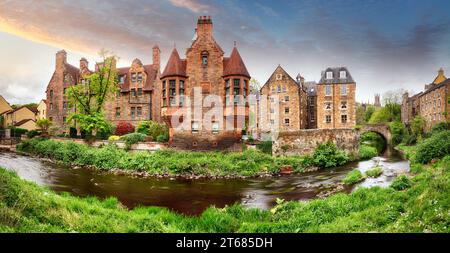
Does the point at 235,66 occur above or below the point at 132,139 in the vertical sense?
above

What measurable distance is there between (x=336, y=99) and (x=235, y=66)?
1975cm

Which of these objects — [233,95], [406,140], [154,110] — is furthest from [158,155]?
[406,140]

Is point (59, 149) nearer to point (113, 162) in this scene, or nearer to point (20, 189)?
point (113, 162)

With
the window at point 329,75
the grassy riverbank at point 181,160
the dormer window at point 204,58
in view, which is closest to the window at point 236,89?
the dormer window at point 204,58

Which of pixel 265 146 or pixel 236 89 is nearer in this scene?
pixel 236 89

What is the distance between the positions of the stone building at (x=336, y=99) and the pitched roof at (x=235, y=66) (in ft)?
60.0

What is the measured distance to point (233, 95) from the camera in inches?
810

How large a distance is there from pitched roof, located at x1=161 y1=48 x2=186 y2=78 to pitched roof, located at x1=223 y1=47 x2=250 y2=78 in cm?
354

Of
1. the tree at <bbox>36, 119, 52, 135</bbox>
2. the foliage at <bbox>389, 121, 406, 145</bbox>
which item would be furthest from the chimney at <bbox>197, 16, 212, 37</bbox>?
the foliage at <bbox>389, 121, 406, 145</bbox>

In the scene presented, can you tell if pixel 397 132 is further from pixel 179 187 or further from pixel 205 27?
pixel 179 187

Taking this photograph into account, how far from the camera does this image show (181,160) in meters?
18.8

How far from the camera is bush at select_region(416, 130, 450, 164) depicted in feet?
→ 39.9

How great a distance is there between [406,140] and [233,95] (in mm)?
19724

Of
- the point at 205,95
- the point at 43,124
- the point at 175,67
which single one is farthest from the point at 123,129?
the point at 205,95
